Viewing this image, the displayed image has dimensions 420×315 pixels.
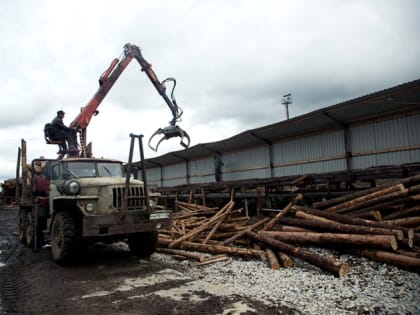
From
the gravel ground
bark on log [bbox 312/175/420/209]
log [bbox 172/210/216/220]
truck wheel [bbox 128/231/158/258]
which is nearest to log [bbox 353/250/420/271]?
the gravel ground

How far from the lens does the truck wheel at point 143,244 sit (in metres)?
8.38

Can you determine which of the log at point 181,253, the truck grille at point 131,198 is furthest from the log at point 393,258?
the truck grille at point 131,198

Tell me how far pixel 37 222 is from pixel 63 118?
13.0ft

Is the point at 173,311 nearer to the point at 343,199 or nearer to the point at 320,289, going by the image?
the point at 320,289

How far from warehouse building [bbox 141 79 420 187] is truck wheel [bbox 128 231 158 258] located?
5635 mm

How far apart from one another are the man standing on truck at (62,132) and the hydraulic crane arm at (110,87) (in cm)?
41

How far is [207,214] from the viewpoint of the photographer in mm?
13859

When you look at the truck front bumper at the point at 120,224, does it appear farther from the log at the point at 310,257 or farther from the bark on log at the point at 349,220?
the bark on log at the point at 349,220

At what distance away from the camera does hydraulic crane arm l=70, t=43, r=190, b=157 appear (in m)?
12.4

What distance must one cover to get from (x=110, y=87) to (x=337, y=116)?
9.22 metres

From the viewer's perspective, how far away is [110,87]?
13.4 meters

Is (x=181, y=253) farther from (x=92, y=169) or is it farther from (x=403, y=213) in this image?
(x=403, y=213)

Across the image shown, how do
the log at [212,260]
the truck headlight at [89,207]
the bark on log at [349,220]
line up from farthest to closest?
the log at [212,260] < the truck headlight at [89,207] < the bark on log at [349,220]

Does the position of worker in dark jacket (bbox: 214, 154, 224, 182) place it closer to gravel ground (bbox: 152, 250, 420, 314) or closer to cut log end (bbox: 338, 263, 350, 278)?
gravel ground (bbox: 152, 250, 420, 314)
